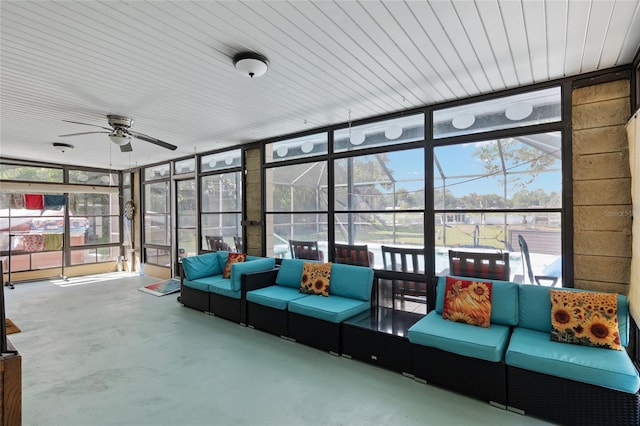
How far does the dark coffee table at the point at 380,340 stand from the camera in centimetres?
304

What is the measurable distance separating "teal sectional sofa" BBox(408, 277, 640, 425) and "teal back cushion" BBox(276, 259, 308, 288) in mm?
1961

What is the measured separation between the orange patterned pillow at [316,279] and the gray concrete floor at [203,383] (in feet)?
2.35

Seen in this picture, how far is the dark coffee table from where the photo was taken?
304cm

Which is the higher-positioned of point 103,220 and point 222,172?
point 222,172

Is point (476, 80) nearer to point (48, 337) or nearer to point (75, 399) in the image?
point (75, 399)

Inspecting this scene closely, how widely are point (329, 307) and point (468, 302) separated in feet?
4.71

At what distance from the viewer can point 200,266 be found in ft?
17.7

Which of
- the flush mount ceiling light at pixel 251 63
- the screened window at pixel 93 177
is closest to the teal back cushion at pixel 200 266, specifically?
the flush mount ceiling light at pixel 251 63

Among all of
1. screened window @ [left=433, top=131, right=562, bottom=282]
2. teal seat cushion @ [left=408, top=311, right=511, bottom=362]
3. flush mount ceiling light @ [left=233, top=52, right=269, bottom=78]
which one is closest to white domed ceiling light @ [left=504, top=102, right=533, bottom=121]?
screened window @ [left=433, top=131, right=562, bottom=282]

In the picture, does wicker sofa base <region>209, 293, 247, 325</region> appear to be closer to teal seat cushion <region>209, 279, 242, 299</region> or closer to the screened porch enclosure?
teal seat cushion <region>209, 279, 242, 299</region>

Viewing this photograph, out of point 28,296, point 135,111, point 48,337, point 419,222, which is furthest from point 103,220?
point 419,222

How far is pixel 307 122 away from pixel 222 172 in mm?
2566

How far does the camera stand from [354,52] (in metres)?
2.60

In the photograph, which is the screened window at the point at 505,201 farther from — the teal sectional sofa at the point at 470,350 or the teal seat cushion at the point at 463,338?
the teal seat cushion at the point at 463,338
